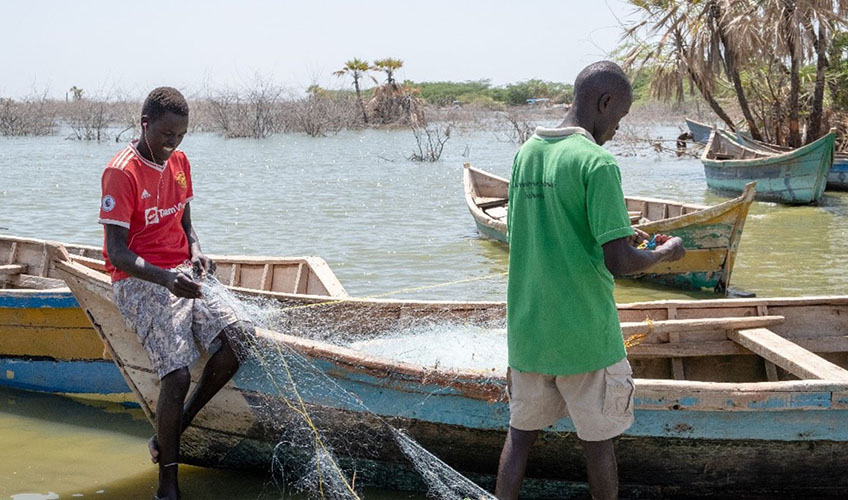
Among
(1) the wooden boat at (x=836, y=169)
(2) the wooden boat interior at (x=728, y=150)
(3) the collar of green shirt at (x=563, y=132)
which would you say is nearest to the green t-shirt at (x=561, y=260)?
(3) the collar of green shirt at (x=563, y=132)

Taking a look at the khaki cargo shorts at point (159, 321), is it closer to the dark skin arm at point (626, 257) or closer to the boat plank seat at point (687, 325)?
the dark skin arm at point (626, 257)

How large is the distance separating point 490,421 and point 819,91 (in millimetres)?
15092

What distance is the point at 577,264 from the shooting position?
9.18 ft

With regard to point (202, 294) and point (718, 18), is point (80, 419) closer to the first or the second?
point (202, 294)

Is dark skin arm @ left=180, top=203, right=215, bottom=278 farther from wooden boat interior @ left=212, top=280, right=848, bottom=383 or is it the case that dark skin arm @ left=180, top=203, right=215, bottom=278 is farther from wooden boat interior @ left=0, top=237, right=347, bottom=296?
wooden boat interior @ left=0, top=237, right=347, bottom=296

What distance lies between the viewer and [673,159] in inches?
1077

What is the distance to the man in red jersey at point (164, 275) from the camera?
3559 millimetres

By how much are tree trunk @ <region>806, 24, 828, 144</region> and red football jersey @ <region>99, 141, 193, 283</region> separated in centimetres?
1516

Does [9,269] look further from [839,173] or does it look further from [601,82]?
[839,173]

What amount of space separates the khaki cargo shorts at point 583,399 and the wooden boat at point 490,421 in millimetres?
754

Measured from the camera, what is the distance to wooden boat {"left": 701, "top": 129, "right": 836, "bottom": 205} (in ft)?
48.3

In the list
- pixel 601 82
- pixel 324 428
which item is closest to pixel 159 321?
pixel 324 428

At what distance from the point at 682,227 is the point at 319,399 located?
5.40m

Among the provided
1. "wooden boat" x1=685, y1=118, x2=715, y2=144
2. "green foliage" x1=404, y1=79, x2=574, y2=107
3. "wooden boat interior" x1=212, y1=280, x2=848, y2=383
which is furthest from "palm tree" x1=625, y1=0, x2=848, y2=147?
"green foliage" x1=404, y1=79, x2=574, y2=107
